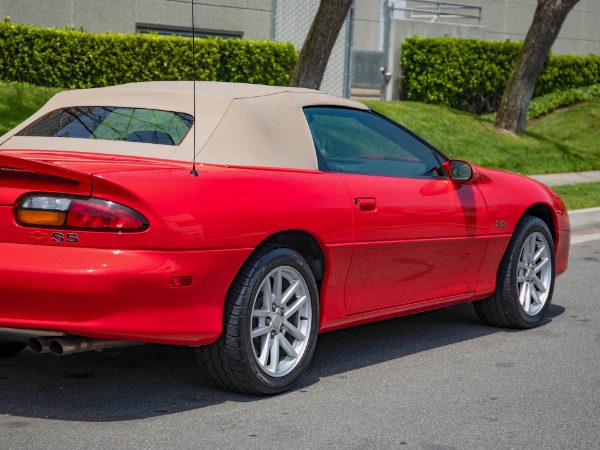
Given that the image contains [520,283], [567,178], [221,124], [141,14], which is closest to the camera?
[221,124]

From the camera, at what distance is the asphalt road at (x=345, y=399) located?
4.64 meters

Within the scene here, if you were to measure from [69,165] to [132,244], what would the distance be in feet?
1.44

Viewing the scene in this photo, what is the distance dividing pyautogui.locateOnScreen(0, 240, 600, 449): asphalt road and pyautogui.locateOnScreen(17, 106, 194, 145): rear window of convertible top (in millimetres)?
1211

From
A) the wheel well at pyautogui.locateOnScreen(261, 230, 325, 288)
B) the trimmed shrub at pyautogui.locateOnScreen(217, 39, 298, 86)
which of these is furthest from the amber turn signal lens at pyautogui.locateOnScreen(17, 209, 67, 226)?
the trimmed shrub at pyautogui.locateOnScreen(217, 39, 298, 86)

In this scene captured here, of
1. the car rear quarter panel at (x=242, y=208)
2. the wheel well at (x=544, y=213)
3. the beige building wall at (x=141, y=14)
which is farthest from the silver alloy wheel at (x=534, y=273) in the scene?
the beige building wall at (x=141, y=14)

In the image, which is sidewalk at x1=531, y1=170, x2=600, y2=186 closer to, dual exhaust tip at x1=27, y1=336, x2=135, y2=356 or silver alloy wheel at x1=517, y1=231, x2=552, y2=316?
silver alloy wheel at x1=517, y1=231, x2=552, y2=316

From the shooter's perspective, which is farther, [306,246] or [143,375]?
[143,375]

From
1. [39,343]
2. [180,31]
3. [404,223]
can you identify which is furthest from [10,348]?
[180,31]

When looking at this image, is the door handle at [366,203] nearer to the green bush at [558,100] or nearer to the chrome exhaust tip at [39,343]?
the chrome exhaust tip at [39,343]

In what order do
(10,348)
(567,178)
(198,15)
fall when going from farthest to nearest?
(198,15), (567,178), (10,348)

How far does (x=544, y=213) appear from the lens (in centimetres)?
747

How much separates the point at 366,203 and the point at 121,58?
13110mm

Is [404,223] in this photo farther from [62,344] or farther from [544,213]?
Answer: [62,344]

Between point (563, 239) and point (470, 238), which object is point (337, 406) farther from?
point (563, 239)
